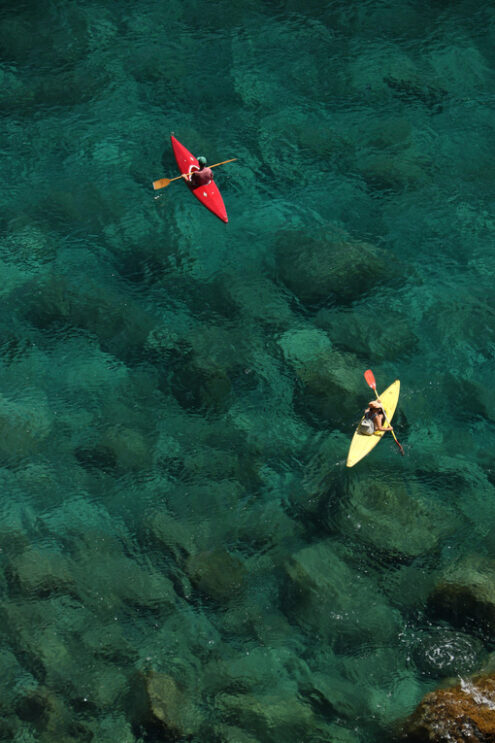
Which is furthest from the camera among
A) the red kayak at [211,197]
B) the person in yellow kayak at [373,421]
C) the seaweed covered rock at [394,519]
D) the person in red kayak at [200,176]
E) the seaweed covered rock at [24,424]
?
the red kayak at [211,197]

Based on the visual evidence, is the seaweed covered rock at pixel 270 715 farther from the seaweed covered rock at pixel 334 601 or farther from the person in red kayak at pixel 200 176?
the person in red kayak at pixel 200 176

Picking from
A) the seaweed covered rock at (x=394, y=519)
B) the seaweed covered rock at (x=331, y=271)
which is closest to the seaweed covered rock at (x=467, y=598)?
the seaweed covered rock at (x=394, y=519)

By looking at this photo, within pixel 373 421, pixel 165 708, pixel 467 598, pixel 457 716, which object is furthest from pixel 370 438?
pixel 165 708

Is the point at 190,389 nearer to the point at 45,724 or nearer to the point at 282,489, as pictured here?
the point at 282,489

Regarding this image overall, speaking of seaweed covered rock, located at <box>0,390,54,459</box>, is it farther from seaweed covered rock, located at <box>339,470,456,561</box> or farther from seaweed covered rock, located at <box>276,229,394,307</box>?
seaweed covered rock, located at <box>339,470,456,561</box>

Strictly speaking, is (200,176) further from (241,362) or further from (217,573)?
(217,573)

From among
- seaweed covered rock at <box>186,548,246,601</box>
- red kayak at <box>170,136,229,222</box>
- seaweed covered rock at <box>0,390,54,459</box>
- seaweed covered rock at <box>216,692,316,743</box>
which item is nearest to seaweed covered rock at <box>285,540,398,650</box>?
seaweed covered rock at <box>186,548,246,601</box>

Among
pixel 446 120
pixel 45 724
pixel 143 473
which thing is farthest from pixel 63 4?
pixel 45 724
